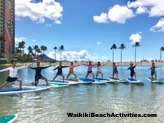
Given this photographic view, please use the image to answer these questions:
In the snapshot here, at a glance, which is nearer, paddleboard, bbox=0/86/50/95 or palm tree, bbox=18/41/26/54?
paddleboard, bbox=0/86/50/95

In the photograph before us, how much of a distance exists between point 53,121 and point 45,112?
1.84 meters

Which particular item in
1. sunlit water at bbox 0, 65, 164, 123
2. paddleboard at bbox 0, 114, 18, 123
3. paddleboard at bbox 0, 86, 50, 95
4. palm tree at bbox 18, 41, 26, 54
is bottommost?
sunlit water at bbox 0, 65, 164, 123

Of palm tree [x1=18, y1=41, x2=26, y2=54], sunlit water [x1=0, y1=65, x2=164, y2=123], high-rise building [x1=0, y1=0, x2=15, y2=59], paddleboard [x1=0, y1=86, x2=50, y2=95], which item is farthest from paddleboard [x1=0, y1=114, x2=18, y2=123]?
palm tree [x1=18, y1=41, x2=26, y2=54]

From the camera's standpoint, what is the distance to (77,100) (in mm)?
18156

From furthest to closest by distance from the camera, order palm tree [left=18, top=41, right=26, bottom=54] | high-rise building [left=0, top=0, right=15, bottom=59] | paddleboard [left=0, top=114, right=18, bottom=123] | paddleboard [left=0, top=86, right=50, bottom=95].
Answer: palm tree [left=18, top=41, right=26, bottom=54]
high-rise building [left=0, top=0, right=15, bottom=59]
paddleboard [left=0, top=86, right=50, bottom=95]
paddleboard [left=0, top=114, right=18, bottom=123]

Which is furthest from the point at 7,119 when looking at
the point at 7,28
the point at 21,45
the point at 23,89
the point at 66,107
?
the point at 7,28

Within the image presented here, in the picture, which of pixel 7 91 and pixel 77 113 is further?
pixel 7 91

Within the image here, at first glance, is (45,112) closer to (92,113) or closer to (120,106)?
(92,113)

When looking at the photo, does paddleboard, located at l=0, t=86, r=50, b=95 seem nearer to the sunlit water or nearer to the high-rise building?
the sunlit water

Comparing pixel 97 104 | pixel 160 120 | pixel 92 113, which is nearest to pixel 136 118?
pixel 160 120

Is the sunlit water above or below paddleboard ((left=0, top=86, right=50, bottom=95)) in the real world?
below

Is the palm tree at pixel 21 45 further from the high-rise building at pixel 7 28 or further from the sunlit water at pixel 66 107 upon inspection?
the sunlit water at pixel 66 107

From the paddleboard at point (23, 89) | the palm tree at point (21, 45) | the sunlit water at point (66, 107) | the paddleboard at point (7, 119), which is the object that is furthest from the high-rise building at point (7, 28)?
the paddleboard at point (7, 119)

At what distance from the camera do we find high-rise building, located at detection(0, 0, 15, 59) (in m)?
151
